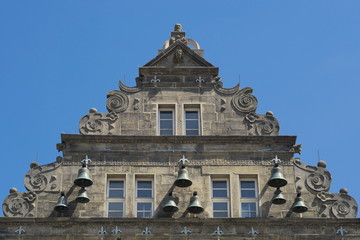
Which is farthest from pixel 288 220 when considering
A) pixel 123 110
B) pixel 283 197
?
pixel 123 110

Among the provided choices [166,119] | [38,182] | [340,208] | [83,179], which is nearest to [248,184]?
[340,208]

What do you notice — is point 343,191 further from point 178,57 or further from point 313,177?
point 178,57

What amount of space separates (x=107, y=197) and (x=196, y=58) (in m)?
6.23

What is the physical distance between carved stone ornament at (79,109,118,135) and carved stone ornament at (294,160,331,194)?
606 centimetres

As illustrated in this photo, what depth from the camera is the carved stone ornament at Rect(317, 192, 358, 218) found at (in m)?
37.3

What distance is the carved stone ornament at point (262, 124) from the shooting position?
39031 millimetres

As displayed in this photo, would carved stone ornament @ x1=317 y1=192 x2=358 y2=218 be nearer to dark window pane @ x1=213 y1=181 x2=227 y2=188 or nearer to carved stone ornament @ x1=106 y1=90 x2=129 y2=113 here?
dark window pane @ x1=213 y1=181 x2=227 y2=188

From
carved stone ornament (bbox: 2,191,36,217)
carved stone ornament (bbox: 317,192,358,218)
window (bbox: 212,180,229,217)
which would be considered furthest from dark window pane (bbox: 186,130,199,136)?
carved stone ornament (bbox: 2,191,36,217)

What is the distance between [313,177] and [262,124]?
8.18ft

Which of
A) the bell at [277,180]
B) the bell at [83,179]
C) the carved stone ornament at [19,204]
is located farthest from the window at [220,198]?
the carved stone ornament at [19,204]

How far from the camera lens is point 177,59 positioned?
40719mm

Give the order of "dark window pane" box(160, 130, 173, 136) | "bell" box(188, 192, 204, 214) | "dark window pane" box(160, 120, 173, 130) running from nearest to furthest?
"bell" box(188, 192, 204, 214) < "dark window pane" box(160, 130, 173, 136) < "dark window pane" box(160, 120, 173, 130)

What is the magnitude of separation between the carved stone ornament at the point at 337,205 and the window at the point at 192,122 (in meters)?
4.56

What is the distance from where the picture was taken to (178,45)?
135 ft
